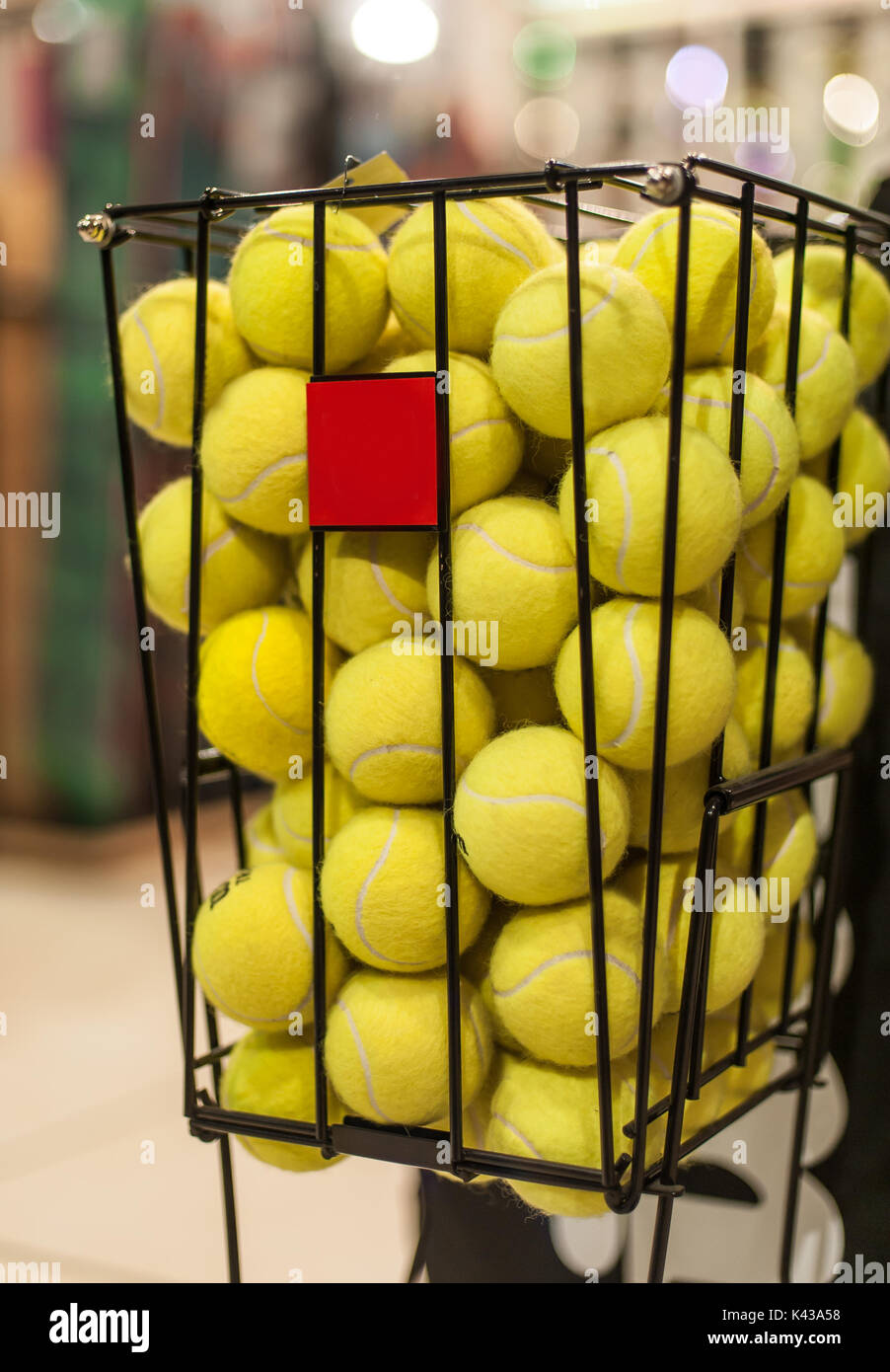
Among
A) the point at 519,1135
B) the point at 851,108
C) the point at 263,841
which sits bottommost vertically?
the point at 519,1135

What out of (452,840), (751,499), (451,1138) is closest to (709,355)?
(751,499)

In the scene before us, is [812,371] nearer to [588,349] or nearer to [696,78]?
[588,349]

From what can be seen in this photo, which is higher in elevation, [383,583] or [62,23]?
[62,23]

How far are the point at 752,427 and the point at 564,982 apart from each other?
225mm

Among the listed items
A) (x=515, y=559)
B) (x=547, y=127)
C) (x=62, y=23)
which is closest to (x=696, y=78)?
(x=547, y=127)

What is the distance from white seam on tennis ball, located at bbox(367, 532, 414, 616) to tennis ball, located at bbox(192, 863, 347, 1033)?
0.12 meters

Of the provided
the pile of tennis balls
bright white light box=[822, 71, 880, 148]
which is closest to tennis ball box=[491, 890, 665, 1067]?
the pile of tennis balls

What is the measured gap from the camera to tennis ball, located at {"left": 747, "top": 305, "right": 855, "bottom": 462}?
0.54m

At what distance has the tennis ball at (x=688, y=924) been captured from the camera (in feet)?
1.64

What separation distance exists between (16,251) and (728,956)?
1.89 m

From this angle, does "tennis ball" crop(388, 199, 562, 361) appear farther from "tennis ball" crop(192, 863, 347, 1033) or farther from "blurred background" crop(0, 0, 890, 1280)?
"blurred background" crop(0, 0, 890, 1280)

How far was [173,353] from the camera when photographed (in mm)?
539

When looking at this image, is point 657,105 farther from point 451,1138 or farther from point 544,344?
point 451,1138
